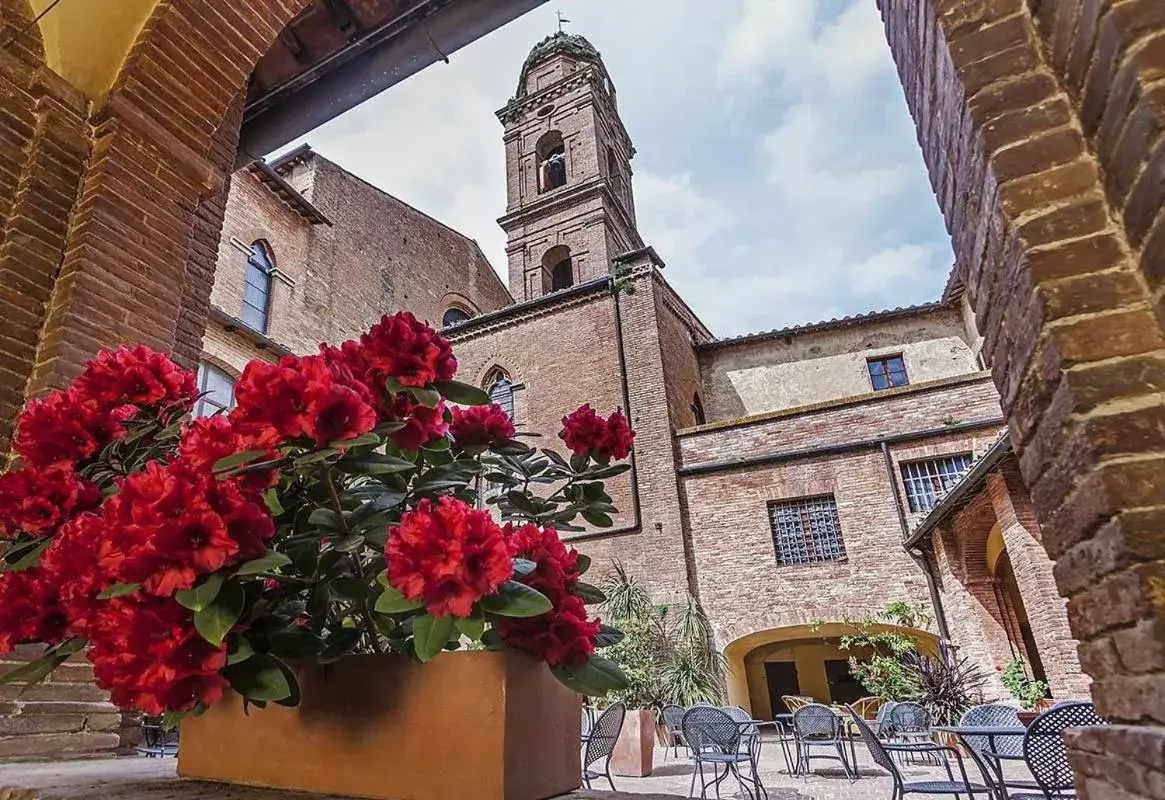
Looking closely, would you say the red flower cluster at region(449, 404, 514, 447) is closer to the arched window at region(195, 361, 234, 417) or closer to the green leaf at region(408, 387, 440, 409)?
the green leaf at region(408, 387, 440, 409)

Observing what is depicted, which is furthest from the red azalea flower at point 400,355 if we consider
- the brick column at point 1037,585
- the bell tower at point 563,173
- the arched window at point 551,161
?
the arched window at point 551,161

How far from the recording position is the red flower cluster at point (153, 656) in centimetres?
88

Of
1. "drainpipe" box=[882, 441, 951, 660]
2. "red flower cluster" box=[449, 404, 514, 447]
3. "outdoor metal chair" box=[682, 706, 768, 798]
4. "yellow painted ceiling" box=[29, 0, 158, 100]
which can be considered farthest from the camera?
"drainpipe" box=[882, 441, 951, 660]

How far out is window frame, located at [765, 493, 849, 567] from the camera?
11992mm

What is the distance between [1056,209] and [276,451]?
140 cm

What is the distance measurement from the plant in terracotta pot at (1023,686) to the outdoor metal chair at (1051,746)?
503cm

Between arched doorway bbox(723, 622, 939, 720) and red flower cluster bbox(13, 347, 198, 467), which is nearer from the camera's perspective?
red flower cluster bbox(13, 347, 198, 467)

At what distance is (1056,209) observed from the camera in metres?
1.25

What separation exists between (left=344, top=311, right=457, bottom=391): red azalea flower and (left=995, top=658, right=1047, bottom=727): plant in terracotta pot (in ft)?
30.0

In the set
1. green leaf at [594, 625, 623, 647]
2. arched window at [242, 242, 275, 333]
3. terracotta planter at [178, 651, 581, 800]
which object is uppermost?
arched window at [242, 242, 275, 333]

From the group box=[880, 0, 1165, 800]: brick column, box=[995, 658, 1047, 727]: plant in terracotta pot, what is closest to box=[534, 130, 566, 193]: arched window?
box=[995, 658, 1047, 727]: plant in terracotta pot

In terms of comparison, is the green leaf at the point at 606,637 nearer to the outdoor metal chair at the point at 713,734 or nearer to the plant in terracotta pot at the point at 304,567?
the plant in terracotta pot at the point at 304,567

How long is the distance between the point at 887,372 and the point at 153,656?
56.8ft

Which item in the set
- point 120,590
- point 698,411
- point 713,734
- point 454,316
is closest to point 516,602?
point 120,590
